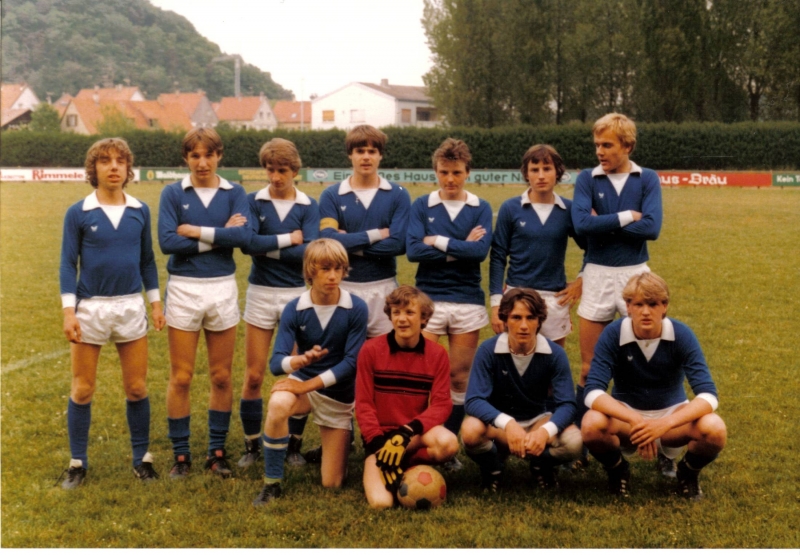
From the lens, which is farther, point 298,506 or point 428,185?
point 428,185

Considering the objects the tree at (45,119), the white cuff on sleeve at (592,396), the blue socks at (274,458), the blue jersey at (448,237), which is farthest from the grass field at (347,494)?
the tree at (45,119)

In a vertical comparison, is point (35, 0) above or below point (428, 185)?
above

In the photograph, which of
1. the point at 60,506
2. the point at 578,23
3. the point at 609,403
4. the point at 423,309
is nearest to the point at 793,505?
the point at 609,403

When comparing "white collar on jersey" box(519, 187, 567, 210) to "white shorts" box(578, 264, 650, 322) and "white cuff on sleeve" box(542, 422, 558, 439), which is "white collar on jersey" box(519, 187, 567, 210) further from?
"white cuff on sleeve" box(542, 422, 558, 439)

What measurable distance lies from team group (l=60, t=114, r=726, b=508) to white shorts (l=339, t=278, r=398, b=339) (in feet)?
0.04

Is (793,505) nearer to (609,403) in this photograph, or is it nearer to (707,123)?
(609,403)

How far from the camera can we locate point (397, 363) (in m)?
4.12

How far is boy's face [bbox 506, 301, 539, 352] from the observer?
3.97 meters

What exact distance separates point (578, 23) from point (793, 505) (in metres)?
32.4

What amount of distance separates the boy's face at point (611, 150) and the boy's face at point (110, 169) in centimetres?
261

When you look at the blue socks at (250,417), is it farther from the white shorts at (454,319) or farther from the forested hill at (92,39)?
the forested hill at (92,39)

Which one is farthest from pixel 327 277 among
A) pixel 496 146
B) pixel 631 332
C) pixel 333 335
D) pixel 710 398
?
pixel 496 146

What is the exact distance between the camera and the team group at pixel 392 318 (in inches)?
157

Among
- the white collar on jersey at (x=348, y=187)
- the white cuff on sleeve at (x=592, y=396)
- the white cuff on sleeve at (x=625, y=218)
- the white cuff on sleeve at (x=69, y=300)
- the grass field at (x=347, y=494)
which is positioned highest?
the white collar on jersey at (x=348, y=187)
